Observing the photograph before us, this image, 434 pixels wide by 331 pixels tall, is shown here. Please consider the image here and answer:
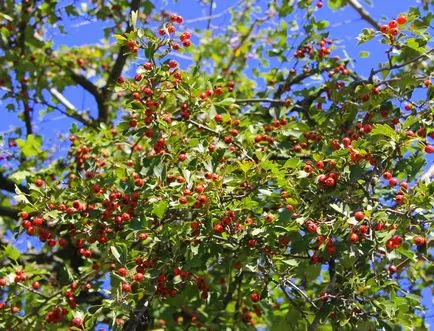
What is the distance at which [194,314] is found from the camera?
179 inches

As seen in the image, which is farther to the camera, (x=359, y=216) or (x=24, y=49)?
(x=24, y=49)

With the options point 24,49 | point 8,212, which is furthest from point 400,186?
point 24,49

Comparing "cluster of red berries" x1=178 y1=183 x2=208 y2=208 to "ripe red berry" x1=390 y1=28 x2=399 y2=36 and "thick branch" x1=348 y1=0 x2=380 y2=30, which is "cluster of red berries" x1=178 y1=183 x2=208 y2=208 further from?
"thick branch" x1=348 y1=0 x2=380 y2=30

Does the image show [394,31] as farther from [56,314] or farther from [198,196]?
[56,314]

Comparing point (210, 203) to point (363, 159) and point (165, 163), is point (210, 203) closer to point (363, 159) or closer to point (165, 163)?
point (165, 163)

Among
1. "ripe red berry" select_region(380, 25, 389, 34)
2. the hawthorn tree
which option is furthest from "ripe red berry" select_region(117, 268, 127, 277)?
"ripe red berry" select_region(380, 25, 389, 34)

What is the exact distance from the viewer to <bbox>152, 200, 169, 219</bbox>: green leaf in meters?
3.30

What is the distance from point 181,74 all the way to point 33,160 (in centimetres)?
258

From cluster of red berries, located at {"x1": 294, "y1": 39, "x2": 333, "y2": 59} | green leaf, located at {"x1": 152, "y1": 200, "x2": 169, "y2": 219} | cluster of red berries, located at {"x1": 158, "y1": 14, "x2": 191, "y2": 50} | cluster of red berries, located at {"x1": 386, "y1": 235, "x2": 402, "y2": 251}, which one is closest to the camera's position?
cluster of red berries, located at {"x1": 386, "y1": 235, "x2": 402, "y2": 251}

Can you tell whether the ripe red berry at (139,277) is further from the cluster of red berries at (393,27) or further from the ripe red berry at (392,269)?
the cluster of red berries at (393,27)

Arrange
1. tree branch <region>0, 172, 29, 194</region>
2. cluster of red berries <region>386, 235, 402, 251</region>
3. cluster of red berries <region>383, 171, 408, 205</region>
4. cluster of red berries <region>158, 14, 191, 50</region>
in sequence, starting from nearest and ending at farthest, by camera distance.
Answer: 1. cluster of red berries <region>386, 235, 402, 251</region>
2. cluster of red berries <region>383, 171, 408, 205</region>
3. cluster of red berries <region>158, 14, 191, 50</region>
4. tree branch <region>0, 172, 29, 194</region>

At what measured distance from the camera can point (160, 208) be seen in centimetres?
331

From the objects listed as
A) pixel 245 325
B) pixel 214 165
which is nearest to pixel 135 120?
pixel 214 165

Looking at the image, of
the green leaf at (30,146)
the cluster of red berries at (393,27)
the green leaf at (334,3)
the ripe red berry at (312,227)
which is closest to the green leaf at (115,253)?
the ripe red berry at (312,227)
